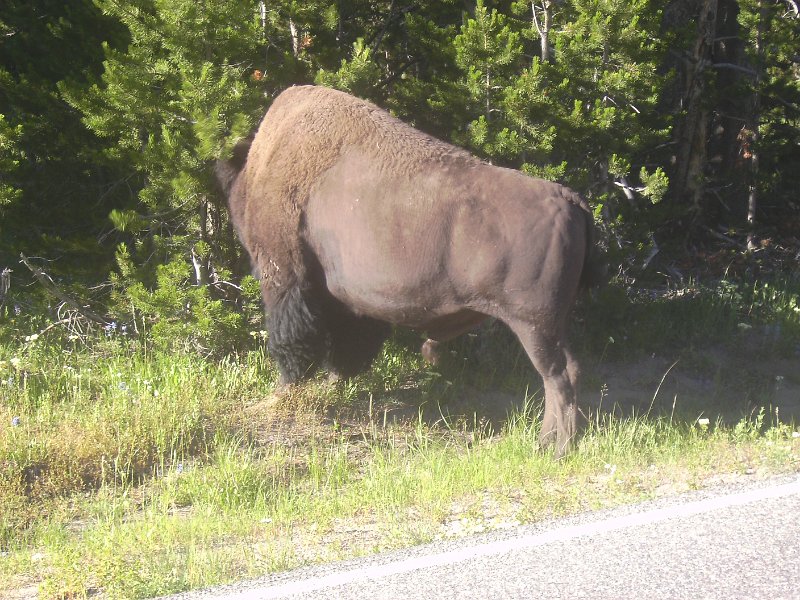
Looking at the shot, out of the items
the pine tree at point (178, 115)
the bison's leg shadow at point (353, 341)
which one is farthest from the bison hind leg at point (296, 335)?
the pine tree at point (178, 115)

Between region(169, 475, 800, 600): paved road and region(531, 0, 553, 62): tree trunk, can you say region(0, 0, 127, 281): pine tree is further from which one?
region(169, 475, 800, 600): paved road

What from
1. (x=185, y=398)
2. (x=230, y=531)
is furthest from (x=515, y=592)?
(x=185, y=398)

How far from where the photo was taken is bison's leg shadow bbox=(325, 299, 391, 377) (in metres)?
6.77

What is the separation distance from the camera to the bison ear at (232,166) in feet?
22.0

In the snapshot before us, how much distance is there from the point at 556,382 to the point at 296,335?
1797 mm

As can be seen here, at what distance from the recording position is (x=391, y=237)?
580 centimetres

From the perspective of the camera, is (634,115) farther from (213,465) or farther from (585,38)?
(213,465)

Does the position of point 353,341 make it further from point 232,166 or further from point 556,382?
point 556,382

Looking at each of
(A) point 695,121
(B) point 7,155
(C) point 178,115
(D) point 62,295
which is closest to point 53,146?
(B) point 7,155

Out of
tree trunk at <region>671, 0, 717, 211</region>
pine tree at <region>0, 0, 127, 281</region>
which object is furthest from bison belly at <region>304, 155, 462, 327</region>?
tree trunk at <region>671, 0, 717, 211</region>

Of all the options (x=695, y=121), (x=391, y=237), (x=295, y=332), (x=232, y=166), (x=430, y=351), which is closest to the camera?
(x=391, y=237)

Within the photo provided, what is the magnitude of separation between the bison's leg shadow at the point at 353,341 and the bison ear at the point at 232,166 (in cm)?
121

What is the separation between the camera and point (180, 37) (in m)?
6.73

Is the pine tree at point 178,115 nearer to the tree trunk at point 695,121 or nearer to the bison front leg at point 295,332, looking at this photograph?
the bison front leg at point 295,332
